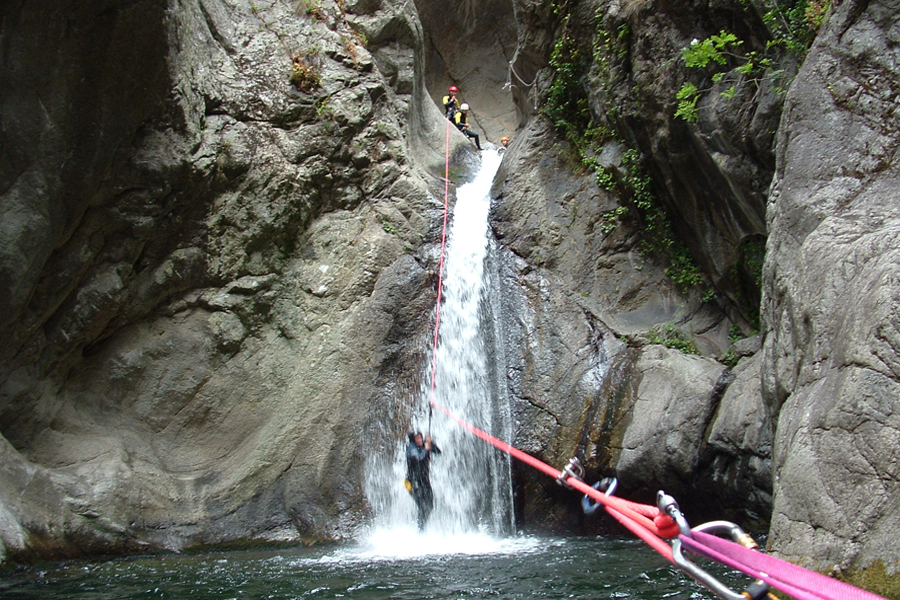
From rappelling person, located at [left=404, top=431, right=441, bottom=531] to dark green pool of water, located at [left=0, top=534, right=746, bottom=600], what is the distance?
1.80ft

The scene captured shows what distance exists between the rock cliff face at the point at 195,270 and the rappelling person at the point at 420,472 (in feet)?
3.14

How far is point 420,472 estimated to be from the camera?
798 centimetres

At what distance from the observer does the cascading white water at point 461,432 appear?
27.4ft

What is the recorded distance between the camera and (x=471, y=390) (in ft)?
30.5

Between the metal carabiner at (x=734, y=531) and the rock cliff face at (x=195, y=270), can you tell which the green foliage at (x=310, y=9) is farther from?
the metal carabiner at (x=734, y=531)

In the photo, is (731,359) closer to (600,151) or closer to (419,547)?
(600,151)

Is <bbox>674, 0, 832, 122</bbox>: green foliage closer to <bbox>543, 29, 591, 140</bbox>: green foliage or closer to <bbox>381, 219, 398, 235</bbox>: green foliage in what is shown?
<bbox>543, 29, 591, 140</bbox>: green foliage

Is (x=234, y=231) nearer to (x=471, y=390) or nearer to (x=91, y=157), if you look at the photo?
(x=91, y=157)

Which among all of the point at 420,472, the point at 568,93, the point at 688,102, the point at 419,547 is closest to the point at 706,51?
the point at 688,102

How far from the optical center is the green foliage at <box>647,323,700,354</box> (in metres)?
8.70

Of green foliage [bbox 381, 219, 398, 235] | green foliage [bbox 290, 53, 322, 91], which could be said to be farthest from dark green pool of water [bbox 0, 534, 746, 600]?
green foliage [bbox 290, 53, 322, 91]

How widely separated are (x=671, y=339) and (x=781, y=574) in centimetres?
715

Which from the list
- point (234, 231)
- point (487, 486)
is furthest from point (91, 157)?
point (487, 486)

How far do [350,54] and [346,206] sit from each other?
2987 mm
